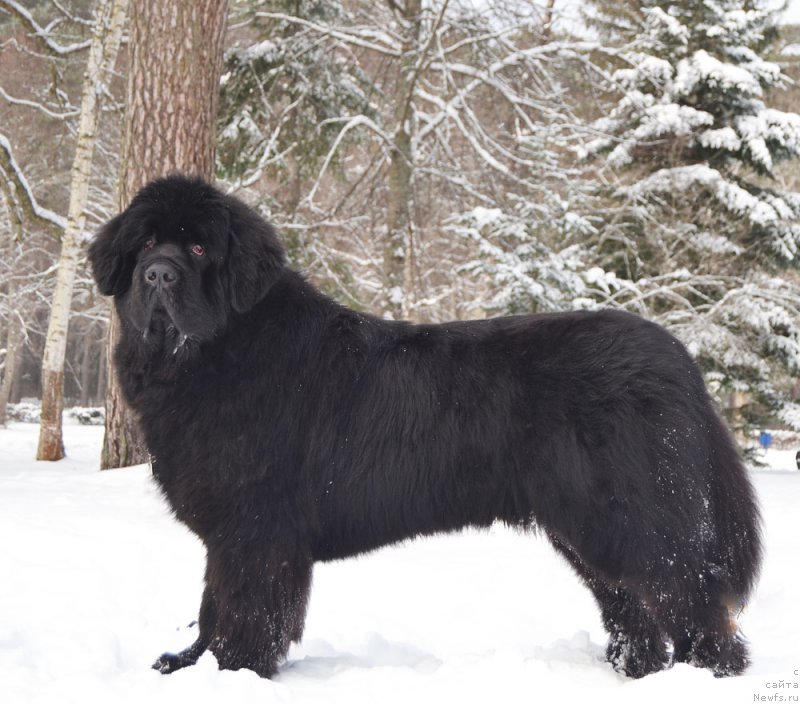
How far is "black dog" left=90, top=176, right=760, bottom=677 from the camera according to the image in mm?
3109

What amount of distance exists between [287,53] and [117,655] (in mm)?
10245

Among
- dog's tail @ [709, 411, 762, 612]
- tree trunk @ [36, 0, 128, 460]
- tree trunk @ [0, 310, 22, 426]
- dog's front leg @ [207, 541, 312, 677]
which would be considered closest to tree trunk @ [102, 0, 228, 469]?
tree trunk @ [36, 0, 128, 460]

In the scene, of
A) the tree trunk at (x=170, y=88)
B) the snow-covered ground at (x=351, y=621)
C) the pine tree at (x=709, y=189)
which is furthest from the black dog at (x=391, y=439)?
the pine tree at (x=709, y=189)

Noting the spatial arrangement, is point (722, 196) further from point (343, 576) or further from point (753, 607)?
point (343, 576)

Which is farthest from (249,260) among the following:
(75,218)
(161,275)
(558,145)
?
(558,145)

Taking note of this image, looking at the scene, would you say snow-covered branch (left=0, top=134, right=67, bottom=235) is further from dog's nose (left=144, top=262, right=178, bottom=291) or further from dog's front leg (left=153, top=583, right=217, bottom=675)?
dog's front leg (left=153, top=583, right=217, bottom=675)

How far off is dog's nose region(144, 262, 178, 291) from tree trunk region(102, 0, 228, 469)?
355 cm

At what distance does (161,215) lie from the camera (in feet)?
11.2

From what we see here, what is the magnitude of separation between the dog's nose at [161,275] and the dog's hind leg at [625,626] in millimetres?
1996

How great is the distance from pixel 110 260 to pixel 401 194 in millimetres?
9570

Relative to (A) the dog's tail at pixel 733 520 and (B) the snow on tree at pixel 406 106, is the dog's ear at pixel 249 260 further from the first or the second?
(B) the snow on tree at pixel 406 106

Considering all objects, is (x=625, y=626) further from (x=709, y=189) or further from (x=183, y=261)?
(x=709, y=189)

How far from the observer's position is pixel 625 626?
3.47 m

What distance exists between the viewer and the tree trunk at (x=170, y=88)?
21.5ft
